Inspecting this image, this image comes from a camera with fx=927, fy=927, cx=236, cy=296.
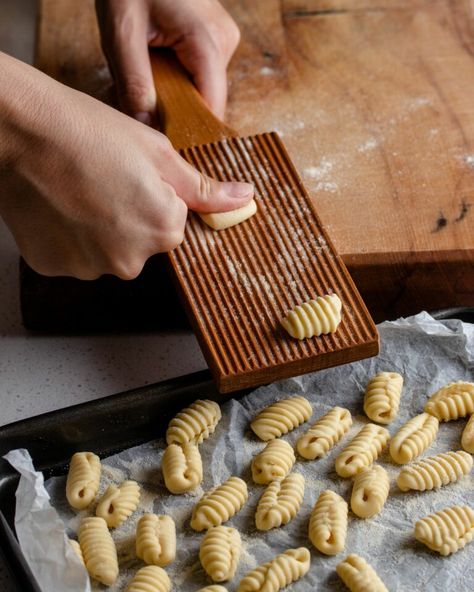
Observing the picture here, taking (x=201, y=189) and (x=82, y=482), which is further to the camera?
(x=201, y=189)

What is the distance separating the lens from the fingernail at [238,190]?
1.52 metres

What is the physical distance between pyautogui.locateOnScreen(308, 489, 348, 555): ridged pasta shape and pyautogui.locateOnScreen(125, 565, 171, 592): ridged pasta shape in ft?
0.72

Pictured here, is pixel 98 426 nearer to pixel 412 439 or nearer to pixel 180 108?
pixel 412 439

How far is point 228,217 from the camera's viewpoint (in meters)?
1.52

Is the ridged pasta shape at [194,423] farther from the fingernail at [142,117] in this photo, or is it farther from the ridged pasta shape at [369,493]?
the fingernail at [142,117]

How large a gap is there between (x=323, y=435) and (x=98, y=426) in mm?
353

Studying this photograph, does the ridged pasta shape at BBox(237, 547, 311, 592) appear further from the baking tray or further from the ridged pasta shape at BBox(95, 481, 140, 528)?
the baking tray

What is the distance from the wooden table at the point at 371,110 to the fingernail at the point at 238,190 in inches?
9.2

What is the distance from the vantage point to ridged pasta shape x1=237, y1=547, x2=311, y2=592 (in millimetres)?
1252

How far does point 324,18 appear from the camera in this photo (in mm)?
2281

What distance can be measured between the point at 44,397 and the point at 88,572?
0.45 meters

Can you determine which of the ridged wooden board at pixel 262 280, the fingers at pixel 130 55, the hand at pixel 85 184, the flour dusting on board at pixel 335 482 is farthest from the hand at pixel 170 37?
the flour dusting on board at pixel 335 482

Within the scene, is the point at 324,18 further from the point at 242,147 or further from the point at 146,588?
the point at 146,588

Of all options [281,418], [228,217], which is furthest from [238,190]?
[281,418]
